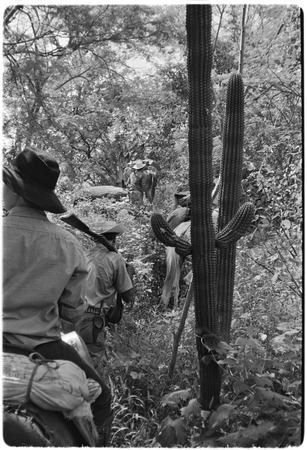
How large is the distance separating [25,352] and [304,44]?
2464mm

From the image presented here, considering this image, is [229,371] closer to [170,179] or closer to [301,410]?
[301,410]

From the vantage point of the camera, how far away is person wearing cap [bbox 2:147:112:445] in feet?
8.02

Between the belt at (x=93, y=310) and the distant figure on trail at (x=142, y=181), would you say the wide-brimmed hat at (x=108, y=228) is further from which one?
the distant figure on trail at (x=142, y=181)

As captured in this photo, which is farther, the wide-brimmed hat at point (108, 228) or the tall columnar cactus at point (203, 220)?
the wide-brimmed hat at point (108, 228)

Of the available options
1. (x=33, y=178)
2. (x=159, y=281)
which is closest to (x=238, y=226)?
(x=33, y=178)

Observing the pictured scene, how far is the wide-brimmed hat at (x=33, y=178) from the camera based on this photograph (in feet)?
8.45

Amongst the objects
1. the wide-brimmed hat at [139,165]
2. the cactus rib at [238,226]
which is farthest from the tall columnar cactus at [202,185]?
the wide-brimmed hat at [139,165]

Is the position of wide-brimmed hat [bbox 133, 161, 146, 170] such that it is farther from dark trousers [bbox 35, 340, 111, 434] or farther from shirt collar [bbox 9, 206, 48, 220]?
shirt collar [bbox 9, 206, 48, 220]

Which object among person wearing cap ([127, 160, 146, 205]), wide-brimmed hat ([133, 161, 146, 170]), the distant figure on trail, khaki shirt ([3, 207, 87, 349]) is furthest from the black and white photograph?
wide-brimmed hat ([133, 161, 146, 170])

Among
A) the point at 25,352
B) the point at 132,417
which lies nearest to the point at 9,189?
the point at 25,352

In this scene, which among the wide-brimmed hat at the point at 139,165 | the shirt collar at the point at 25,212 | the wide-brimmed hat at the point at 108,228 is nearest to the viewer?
the shirt collar at the point at 25,212

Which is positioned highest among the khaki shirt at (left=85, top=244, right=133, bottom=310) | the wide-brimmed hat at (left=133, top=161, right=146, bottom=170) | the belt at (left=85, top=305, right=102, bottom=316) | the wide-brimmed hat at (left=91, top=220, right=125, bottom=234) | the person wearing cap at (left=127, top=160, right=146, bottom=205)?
the wide-brimmed hat at (left=133, top=161, right=146, bottom=170)

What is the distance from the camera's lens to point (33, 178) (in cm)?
260

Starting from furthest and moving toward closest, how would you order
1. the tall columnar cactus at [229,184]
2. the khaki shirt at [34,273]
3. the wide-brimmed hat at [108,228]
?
the wide-brimmed hat at [108,228] < the tall columnar cactus at [229,184] < the khaki shirt at [34,273]
